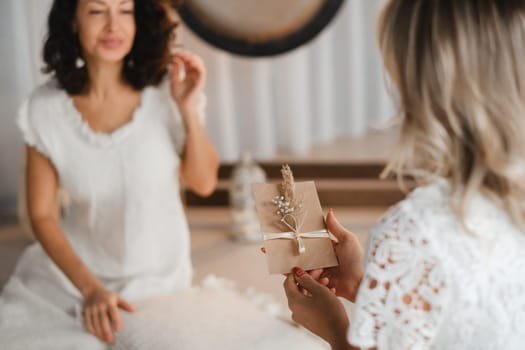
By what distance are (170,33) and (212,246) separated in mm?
1076

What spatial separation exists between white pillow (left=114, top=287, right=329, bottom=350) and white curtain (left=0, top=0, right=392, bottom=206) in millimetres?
1525

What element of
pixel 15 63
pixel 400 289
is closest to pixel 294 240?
pixel 400 289

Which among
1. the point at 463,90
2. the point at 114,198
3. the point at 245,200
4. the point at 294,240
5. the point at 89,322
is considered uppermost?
the point at 463,90

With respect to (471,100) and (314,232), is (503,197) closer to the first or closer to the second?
(471,100)

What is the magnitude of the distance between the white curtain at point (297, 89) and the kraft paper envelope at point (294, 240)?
176 cm

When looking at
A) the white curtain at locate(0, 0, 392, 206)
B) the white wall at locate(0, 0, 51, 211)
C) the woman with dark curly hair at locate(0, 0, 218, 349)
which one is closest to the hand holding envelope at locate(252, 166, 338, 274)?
the woman with dark curly hair at locate(0, 0, 218, 349)

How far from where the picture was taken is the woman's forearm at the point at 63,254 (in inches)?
52.7

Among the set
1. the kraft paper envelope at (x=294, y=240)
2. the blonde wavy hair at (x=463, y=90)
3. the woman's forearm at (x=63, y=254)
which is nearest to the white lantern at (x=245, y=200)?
the woman's forearm at (x=63, y=254)

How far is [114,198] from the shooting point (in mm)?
1483

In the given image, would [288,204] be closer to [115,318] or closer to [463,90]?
[463,90]

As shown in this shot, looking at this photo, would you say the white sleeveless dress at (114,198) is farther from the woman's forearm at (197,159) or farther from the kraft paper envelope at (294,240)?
the kraft paper envelope at (294,240)

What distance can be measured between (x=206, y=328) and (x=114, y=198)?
40cm

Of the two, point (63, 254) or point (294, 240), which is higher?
point (294, 240)

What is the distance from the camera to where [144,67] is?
1.51m
